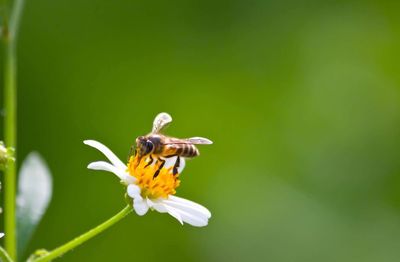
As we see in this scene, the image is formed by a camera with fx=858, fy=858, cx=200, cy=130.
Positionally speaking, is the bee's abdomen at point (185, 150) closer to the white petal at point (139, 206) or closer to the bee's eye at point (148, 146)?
the bee's eye at point (148, 146)

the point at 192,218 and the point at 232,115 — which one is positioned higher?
the point at 232,115

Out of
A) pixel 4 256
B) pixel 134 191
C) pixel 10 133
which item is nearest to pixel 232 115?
pixel 10 133

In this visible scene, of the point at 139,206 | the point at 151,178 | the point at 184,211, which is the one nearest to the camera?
the point at 139,206

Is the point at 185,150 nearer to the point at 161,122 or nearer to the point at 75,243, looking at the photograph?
the point at 161,122

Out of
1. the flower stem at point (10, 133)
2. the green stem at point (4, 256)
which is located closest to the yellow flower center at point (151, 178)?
the flower stem at point (10, 133)

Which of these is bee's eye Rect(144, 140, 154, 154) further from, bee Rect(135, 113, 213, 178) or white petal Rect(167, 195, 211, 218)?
white petal Rect(167, 195, 211, 218)

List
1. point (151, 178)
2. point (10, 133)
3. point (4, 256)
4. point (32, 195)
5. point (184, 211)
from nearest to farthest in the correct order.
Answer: point (4, 256) < point (184, 211) < point (151, 178) < point (10, 133) < point (32, 195)
